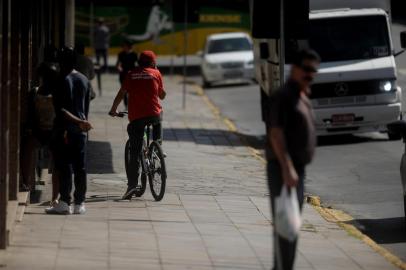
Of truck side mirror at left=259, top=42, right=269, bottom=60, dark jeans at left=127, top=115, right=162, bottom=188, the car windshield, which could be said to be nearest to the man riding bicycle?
dark jeans at left=127, top=115, right=162, bottom=188

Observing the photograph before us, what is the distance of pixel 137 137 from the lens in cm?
1497

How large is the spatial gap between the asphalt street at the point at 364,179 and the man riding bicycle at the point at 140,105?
273 centimetres

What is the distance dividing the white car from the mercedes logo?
49.4 feet

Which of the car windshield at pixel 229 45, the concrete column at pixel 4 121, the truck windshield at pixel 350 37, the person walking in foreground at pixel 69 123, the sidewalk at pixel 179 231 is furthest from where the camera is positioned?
the car windshield at pixel 229 45

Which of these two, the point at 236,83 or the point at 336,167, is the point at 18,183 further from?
the point at 236,83

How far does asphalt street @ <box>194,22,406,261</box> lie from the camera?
48.0 feet

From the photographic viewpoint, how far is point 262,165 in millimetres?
20078

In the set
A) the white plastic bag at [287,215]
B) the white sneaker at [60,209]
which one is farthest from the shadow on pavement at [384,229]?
the white plastic bag at [287,215]

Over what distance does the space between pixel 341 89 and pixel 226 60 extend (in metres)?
15.3

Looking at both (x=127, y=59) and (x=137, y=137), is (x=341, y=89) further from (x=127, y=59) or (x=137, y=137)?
(x=137, y=137)

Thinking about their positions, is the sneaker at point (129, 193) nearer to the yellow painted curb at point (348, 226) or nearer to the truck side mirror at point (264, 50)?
the yellow painted curb at point (348, 226)

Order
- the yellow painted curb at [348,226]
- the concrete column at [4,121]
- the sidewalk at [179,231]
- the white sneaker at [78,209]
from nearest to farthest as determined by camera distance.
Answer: the concrete column at [4,121]
the sidewalk at [179,231]
the yellow painted curb at [348,226]
the white sneaker at [78,209]

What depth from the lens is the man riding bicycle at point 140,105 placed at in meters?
14.8

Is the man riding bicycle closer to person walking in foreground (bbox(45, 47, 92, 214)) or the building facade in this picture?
the building facade
